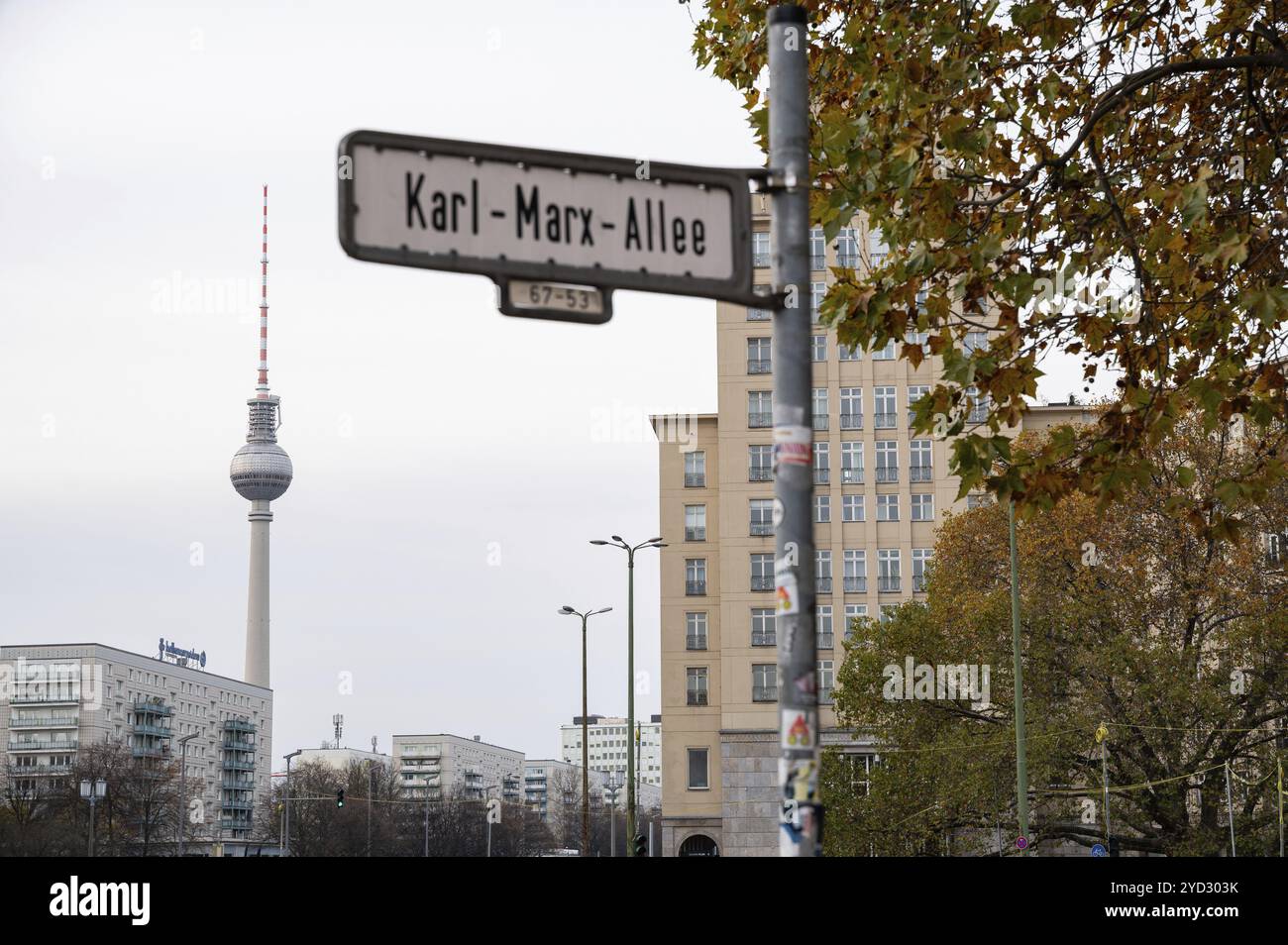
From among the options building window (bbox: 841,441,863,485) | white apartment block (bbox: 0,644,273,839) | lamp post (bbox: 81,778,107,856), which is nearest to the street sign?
building window (bbox: 841,441,863,485)

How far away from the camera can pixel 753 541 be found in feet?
260

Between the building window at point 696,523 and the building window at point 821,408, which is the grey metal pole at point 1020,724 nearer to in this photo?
the building window at point 696,523

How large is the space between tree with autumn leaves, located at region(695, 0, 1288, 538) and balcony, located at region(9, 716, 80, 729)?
15161 cm

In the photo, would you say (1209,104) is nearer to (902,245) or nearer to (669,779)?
(902,245)

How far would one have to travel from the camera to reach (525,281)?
4.62m

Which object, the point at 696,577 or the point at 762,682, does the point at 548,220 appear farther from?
the point at 696,577

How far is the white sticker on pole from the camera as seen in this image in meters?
4.80

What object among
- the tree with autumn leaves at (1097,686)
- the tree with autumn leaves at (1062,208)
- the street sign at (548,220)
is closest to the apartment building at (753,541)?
the tree with autumn leaves at (1097,686)

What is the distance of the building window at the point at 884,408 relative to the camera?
268 ft

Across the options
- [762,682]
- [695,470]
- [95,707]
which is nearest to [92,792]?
[695,470]

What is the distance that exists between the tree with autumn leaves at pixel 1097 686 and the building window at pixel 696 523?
32.2 m

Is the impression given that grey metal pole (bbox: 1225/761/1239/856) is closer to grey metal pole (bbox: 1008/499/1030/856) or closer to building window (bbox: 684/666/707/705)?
grey metal pole (bbox: 1008/499/1030/856)

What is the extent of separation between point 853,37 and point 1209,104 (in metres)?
2.84
